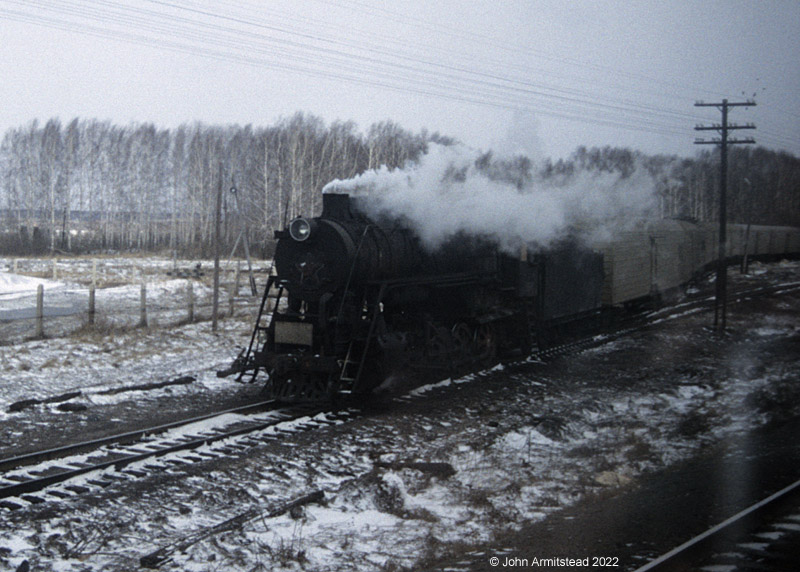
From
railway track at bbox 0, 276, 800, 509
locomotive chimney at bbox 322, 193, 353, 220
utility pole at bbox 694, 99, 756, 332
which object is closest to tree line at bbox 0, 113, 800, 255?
utility pole at bbox 694, 99, 756, 332

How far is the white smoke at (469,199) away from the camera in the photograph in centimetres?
1184

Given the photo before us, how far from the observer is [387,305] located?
1138 cm

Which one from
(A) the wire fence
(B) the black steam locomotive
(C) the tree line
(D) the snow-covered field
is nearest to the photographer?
(D) the snow-covered field

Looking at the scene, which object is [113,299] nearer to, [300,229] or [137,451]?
[300,229]

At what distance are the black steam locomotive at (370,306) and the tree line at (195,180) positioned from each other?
23.8 m

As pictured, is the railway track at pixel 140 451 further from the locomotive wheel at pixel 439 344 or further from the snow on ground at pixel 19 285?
the snow on ground at pixel 19 285

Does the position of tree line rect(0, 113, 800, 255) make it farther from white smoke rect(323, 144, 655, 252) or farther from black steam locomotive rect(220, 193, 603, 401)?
black steam locomotive rect(220, 193, 603, 401)

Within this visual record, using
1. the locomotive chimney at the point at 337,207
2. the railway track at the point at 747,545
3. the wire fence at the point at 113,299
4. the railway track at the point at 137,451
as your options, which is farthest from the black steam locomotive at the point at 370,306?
the wire fence at the point at 113,299

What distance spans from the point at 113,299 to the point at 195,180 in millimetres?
27901

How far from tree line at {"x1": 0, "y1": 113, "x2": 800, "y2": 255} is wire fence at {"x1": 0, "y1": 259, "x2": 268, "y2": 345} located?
7558 millimetres

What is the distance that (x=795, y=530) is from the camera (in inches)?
229

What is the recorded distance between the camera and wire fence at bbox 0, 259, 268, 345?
17266 mm

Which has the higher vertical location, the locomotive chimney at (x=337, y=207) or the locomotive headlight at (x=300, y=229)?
Answer: the locomotive chimney at (x=337, y=207)

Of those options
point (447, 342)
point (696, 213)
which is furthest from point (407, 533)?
point (696, 213)
